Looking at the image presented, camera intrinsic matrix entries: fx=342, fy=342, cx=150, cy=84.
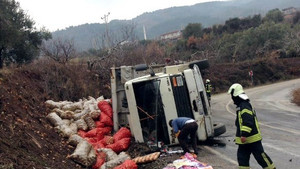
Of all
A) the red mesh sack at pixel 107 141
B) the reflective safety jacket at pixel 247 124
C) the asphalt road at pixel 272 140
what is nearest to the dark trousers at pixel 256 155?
the reflective safety jacket at pixel 247 124

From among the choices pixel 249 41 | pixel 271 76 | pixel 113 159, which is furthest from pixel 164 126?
pixel 249 41

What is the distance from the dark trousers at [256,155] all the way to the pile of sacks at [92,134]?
254 cm

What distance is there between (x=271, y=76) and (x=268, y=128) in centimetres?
2590

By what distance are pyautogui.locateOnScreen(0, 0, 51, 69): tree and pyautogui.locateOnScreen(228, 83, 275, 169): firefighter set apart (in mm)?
19961

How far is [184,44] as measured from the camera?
2048 inches

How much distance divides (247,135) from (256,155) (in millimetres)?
442

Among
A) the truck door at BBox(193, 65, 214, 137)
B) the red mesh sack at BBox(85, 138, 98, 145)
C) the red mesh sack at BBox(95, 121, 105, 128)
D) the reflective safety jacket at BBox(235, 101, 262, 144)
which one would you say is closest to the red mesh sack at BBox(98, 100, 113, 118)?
the red mesh sack at BBox(95, 121, 105, 128)

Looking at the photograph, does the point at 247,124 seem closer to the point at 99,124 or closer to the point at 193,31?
the point at 99,124

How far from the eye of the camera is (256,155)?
6.17 metres

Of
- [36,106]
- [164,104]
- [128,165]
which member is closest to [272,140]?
[164,104]

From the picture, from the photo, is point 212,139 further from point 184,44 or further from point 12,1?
point 184,44

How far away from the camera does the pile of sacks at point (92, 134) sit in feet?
27.1

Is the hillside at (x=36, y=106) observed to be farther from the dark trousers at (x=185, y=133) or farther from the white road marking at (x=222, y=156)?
the white road marking at (x=222, y=156)

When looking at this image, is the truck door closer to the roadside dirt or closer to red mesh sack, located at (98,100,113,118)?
the roadside dirt
